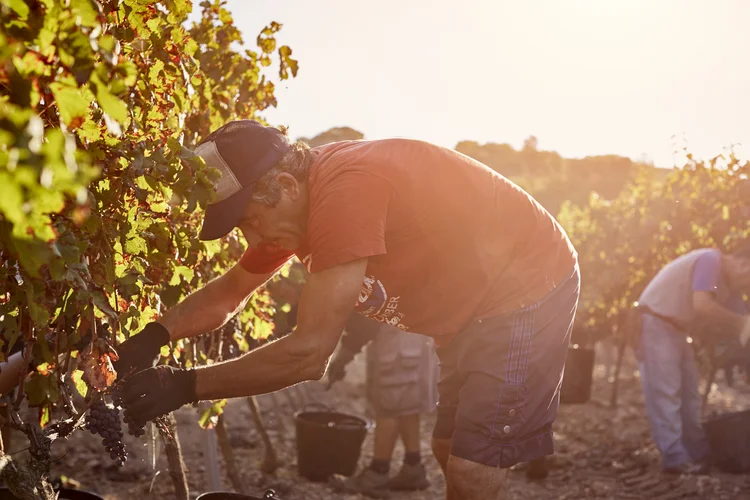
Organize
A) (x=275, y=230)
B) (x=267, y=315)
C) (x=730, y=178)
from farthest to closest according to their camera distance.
Answer: (x=730, y=178) < (x=267, y=315) < (x=275, y=230)

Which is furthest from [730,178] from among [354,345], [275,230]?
[275,230]

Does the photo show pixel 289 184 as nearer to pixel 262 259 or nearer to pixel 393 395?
pixel 262 259

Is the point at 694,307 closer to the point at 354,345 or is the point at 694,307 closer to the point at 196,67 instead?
the point at 354,345

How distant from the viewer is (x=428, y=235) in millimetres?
2334

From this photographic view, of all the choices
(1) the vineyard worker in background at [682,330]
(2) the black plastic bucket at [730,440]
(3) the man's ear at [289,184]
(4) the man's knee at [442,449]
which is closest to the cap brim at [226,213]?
(3) the man's ear at [289,184]

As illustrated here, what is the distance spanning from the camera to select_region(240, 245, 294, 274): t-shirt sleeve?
259 centimetres

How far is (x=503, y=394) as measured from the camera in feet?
7.99

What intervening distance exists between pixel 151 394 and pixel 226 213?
596mm

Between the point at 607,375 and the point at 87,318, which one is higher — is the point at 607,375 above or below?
below

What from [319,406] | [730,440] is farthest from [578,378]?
[319,406]

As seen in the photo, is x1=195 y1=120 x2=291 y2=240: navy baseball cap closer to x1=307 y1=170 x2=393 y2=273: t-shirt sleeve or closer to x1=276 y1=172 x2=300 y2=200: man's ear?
x1=276 y1=172 x2=300 y2=200: man's ear

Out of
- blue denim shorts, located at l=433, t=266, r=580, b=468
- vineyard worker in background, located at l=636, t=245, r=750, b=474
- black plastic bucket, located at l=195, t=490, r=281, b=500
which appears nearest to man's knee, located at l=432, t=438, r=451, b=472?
blue denim shorts, located at l=433, t=266, r=580, b=468

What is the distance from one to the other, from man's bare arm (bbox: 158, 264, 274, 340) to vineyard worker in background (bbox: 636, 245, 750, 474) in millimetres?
3902

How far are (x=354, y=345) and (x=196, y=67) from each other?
3.15 meters
